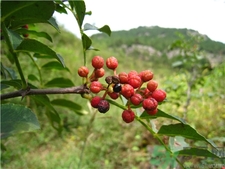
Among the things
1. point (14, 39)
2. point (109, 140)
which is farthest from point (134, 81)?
point (109, 140)

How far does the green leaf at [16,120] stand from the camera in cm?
41

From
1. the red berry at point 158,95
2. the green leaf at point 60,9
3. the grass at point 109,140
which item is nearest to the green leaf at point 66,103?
the green leaf at point 60,9

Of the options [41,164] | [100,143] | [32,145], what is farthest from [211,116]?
[32,145]

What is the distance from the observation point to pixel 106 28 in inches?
27.6

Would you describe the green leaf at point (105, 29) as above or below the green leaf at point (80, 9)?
below

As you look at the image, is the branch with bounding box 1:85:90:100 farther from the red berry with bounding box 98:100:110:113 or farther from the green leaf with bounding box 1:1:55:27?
the green leaf with bounding box 1:1:55:27

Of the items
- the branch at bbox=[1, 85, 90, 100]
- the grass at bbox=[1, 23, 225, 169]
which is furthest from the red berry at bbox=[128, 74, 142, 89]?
the grass at bbox=[1, 23, 225, 169]

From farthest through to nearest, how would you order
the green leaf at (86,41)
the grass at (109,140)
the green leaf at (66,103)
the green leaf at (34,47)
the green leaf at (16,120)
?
the grass at (109,140), the green leaf at (66,103), the green leaf at (86,41), the green leaf at (34,47), the green leaf at (16,120)

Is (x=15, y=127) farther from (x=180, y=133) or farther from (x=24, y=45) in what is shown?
(x=180, y=133)

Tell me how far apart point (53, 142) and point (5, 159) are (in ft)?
2.97

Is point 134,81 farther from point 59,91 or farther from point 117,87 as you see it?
point 59,91

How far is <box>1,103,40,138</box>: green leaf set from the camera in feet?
1.33

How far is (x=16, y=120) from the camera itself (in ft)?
1.42

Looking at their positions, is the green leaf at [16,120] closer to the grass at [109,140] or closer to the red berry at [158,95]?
the red berry at [158,95]
